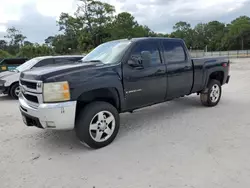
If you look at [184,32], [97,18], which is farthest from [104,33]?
[184,32]

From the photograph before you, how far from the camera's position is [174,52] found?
5.07 metres

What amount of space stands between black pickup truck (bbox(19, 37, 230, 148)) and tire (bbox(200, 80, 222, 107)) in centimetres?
64

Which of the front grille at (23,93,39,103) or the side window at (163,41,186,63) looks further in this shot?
the side window at (163,41,186,63)

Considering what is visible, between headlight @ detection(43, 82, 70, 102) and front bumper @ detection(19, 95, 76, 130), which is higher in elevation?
headlight @ detection(43, 82, 70, 102)

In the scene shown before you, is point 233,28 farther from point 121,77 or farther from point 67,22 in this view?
point 121,77

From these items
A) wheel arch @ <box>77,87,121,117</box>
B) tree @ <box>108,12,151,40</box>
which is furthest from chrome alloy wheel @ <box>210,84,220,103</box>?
tree @ <box>108,12,151,40</box>

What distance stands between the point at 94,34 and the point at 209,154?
2242 inches

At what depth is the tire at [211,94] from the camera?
5.87 m

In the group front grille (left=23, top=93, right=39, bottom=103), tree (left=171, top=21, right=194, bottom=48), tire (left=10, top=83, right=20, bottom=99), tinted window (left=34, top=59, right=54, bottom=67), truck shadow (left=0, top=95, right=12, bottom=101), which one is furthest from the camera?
tree (left=171, top=21, right=194, bottom=48)

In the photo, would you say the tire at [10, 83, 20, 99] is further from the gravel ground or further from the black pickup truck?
the black pickup truck

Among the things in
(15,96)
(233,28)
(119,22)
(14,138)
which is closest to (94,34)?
(119,22)

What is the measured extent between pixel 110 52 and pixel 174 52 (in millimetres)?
1537

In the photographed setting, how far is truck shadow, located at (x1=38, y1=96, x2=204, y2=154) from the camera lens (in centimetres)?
387

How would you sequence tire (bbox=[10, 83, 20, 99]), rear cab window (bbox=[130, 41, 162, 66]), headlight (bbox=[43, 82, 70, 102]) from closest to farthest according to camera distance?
headlight (bbox=[43, 82, 70, 102]) < rear cab window (bbox=[130, 41, 162, 66]) < tire (bbox=[10, 83, 20, 99])
